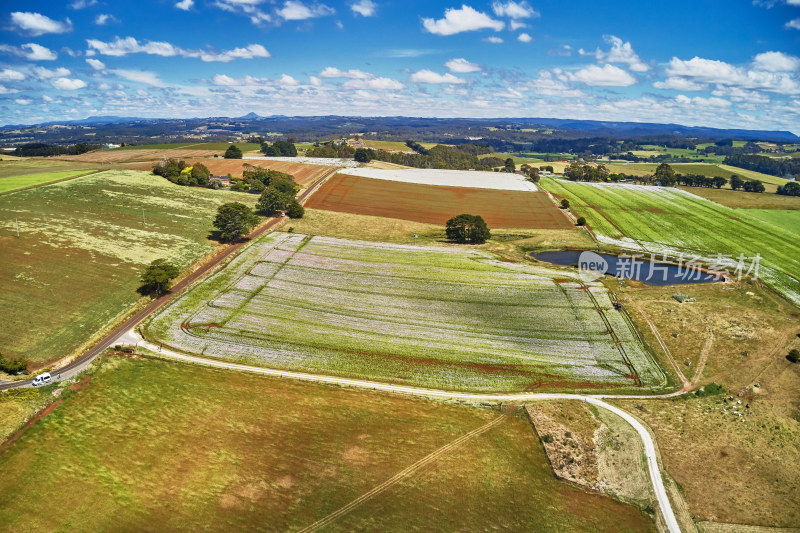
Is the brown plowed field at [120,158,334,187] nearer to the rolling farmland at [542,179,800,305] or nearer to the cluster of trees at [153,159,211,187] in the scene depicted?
the cluster of trees at [153,159,211,187]

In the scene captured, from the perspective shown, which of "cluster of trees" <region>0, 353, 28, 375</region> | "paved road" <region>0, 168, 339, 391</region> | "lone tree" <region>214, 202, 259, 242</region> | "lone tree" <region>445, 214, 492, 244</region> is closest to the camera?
"cluster of trees" <region>0, 353, 28, 375</region>

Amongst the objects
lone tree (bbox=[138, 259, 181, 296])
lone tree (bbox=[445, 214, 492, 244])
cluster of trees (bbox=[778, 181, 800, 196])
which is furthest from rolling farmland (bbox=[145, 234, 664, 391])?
cluster of trees (bbox=[778, 181, 800, 196])

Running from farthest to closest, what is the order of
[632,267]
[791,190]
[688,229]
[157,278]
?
Result: 1. [791,190]
2. [688,229]
3. [632,267]
4. [157,278]

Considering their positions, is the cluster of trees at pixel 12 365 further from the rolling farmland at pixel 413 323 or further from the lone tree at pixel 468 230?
the lone tree at pixel 468 230

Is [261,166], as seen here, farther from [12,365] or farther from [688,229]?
[688,229]

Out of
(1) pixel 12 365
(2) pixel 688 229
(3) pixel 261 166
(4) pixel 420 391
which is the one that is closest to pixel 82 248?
(1) pixel 12 365

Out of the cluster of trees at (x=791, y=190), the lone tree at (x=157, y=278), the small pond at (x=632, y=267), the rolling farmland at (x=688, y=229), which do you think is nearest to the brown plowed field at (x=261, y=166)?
the lone tree at (x=157, y=278)
